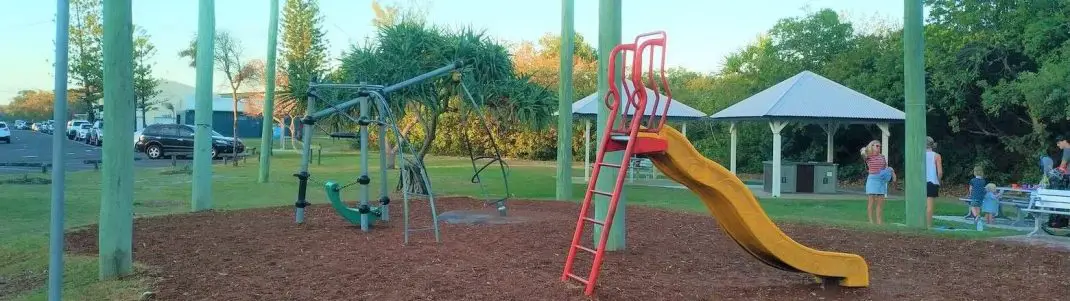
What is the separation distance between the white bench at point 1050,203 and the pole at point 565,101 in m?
7.41

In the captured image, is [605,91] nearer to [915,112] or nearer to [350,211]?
[350,211]

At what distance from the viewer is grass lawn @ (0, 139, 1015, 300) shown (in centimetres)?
720

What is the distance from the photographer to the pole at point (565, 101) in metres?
15.2

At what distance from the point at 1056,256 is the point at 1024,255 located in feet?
0.95

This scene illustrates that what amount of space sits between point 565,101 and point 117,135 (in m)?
9.78

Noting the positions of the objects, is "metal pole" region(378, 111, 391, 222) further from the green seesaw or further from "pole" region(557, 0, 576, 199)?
"pole" region(557, 0, 576, 199)

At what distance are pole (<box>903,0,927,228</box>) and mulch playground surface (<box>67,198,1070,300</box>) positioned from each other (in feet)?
4.04

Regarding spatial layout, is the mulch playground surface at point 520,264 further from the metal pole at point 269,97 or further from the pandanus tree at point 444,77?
the metal pole at point 269,97

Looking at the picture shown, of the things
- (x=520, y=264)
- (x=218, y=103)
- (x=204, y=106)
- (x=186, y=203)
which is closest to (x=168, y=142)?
(x=186, y=203)

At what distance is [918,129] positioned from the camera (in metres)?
11.1

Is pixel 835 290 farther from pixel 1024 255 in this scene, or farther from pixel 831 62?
pixel 831 62

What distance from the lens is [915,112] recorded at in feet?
36.6

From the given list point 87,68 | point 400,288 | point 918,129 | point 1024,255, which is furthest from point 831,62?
point 87,68

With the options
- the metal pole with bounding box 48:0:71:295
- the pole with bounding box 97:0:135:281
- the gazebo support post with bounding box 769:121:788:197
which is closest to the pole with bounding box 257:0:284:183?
the gazebo support post with bounding box 769:121:788:197
